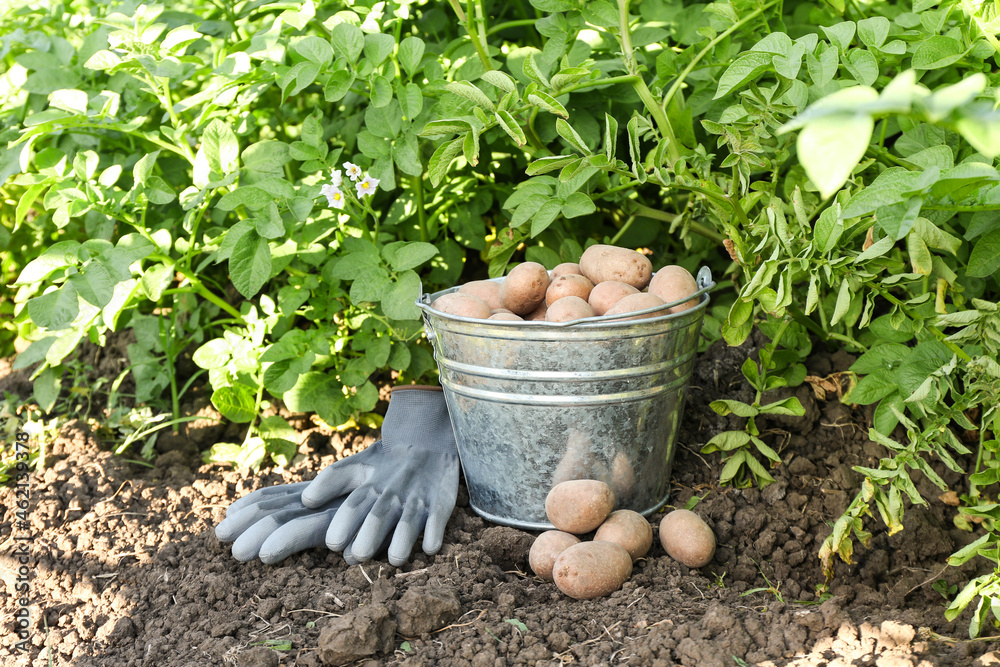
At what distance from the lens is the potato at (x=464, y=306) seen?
6.07 ft

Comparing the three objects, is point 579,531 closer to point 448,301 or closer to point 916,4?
point 448,301

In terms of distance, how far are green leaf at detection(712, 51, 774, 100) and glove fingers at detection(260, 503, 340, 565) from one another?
131 centimetres

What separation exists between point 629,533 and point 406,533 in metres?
0.51

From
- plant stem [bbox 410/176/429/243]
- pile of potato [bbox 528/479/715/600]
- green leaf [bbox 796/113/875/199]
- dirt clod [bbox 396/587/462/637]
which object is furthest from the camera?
plant stem [bbox 410/176/429/243]

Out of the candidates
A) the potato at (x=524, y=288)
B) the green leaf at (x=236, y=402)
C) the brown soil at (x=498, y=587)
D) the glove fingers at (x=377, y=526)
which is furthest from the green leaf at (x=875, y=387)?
the green leaf at (x=236, y=402)

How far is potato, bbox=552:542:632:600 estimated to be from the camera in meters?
1.59

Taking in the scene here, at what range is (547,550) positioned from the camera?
1.71 m

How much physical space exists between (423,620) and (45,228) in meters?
2.11

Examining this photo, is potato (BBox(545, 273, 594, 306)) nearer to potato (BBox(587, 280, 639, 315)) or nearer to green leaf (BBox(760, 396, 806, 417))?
potato (BBox(587, 280, 639, 315))

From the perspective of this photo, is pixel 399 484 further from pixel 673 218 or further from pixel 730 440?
pixel 673 218

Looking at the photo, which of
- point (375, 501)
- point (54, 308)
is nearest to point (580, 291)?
point (375, 501)

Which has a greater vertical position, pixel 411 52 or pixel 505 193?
pixel 411 52

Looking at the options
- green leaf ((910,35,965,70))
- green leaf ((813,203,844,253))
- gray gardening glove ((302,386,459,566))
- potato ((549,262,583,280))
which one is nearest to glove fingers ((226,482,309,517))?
gray gardening glove ((302,386,459,566))

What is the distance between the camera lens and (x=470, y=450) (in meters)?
1.99
